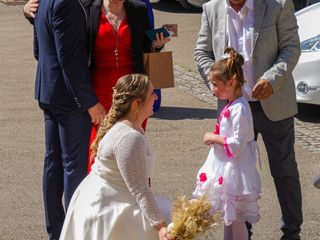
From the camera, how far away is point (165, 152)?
8648 millimetres

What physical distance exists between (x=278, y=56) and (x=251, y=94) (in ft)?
1.02

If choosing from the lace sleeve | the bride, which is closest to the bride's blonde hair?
the bride

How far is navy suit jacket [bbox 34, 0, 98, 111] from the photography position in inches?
214

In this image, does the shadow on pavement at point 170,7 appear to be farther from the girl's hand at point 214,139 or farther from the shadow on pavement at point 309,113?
the girl's hand at point 214,139

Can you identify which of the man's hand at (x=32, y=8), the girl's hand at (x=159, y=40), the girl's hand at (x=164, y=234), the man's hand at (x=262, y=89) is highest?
the man's hand at (x=32, y=8)

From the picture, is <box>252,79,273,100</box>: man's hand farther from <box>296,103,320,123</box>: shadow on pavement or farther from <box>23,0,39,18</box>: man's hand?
<box>296,103,320,123</box>: shadow on pavement

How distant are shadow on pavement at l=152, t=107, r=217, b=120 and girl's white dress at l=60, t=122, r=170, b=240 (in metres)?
5.24

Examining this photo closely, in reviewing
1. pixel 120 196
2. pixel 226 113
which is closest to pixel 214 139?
pixel 226 113

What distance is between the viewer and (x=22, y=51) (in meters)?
14.3

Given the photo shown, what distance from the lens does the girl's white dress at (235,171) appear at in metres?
5.32

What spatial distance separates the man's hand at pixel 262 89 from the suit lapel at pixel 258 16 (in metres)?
0.29

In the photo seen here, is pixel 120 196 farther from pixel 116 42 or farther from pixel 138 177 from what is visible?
pixel 116 42

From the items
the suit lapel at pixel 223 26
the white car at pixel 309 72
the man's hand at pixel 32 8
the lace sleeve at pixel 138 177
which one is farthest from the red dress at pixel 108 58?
the white car at pixel 309 72

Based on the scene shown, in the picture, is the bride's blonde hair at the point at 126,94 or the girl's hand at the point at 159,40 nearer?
the bride's blonde hair at the point at 126,94
